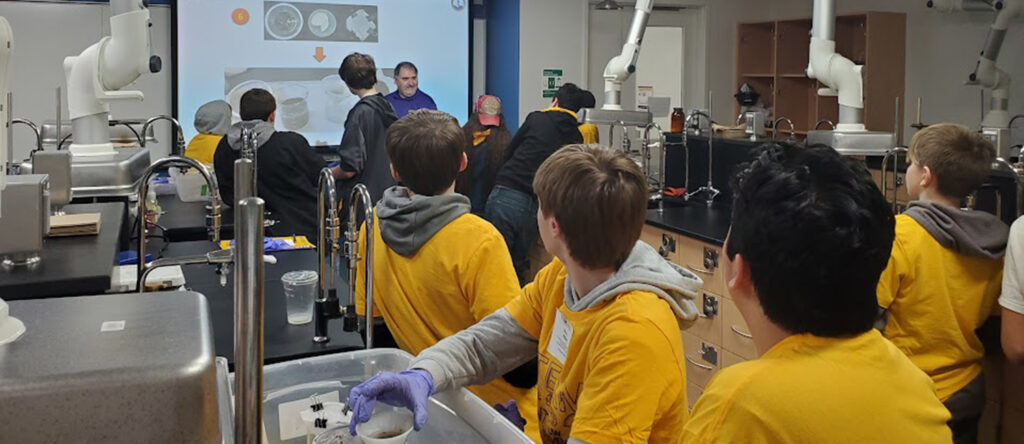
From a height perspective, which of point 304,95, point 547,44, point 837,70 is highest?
point 547,44

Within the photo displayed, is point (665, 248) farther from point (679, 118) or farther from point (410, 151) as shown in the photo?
point (410, 151)

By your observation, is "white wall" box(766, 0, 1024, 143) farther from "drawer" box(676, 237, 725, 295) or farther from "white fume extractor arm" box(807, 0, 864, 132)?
"white fume extractor arm" box(807, 0, 864, 132)

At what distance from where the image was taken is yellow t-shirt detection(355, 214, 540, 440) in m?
1.87

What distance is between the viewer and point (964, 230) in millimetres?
2232

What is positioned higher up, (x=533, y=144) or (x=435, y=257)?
(x=533, y=144)

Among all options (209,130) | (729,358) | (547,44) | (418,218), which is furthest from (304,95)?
(418,218)

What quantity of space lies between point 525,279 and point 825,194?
4048 mm

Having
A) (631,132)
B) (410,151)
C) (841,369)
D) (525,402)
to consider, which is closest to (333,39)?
(631,132)

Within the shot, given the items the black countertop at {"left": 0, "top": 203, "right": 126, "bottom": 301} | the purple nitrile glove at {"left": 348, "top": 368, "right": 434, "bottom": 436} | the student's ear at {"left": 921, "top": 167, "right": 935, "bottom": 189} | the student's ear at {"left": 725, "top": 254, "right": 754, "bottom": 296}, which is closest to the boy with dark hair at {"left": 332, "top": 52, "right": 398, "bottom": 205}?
the black countertop at {"left": 0, "top": 203, "right": 126, "bottom": 301}

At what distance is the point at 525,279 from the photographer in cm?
497

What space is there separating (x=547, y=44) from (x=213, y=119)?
2.63 metres

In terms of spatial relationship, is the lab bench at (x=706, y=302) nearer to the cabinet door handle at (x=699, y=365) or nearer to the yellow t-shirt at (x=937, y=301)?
the cabinet door handle at (x=699, y=365)

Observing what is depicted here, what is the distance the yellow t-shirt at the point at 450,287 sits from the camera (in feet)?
6.14

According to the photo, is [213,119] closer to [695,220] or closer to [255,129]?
[255,129]
